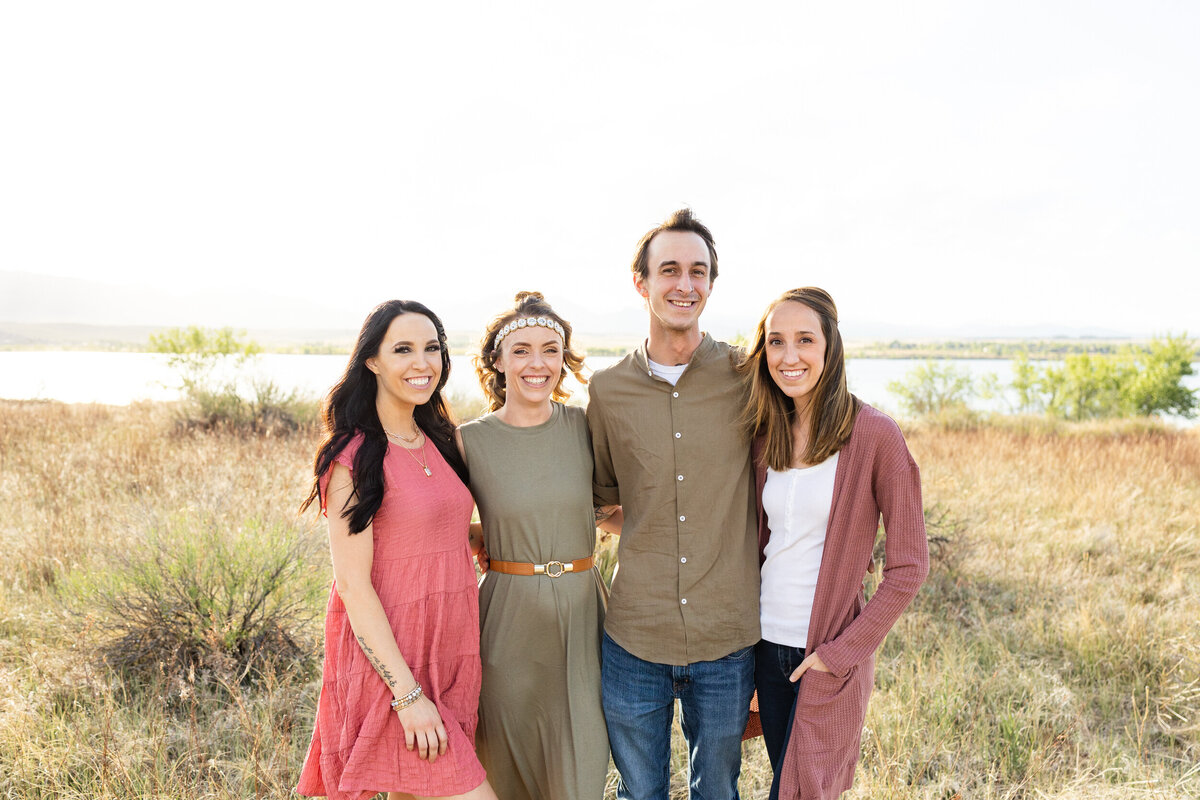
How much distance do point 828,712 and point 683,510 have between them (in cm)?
86

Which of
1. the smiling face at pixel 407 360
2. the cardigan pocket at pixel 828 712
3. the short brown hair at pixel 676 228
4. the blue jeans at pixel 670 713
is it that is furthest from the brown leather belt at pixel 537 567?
the short brown hair at pixel 676 228

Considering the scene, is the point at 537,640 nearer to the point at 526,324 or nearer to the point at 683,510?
the point at 683,510

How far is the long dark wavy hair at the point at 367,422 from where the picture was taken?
2381 millimetres

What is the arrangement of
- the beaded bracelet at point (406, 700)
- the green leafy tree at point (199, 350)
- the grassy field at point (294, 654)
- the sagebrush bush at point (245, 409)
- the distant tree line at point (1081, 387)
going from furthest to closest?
the distant tree line at point (1081, 387) < the green leafy tree at point (199, 350) < the sagebrush bush at point (245, 409) < the grassy field at point (294, 654) < the beaded bracelet at point (406, 700)

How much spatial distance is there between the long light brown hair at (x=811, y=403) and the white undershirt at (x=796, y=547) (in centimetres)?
7

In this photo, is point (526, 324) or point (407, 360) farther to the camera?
point (526, 324)

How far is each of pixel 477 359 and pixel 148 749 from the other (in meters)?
2.62

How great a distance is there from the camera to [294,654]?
443 cm

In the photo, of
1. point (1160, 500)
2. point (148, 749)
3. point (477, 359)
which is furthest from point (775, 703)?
point (1160, 500)

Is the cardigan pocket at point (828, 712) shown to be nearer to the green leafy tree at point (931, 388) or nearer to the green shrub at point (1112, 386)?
the green leafy tree at point (931, 388)

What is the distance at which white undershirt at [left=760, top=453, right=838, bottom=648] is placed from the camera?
8.32 ft

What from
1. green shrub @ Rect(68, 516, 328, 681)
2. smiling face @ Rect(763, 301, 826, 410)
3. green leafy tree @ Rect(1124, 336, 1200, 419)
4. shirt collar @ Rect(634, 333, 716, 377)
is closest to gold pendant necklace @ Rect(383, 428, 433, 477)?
shirt collar @ Rect(634, 333, 716, 377)

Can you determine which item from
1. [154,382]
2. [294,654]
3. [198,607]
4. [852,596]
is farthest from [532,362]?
[154,382]

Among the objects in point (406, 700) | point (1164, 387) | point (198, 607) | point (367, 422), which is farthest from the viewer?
point (1164, 387)
